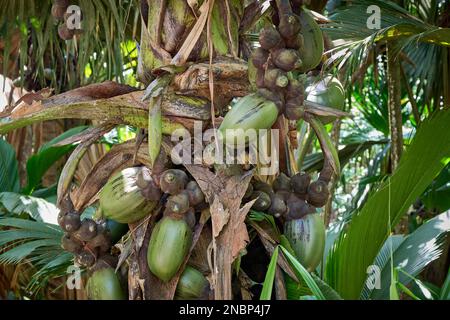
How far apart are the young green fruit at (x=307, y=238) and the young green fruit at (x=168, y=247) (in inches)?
8.6

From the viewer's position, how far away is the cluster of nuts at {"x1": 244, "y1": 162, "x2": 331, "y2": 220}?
1436 mm

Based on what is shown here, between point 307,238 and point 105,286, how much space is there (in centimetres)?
42

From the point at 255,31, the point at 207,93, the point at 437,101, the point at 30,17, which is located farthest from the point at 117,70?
the point at 437,101

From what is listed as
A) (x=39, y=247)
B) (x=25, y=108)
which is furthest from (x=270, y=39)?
(x=39, y=247)

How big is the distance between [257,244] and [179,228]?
208 mm

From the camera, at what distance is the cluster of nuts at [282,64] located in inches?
51.0

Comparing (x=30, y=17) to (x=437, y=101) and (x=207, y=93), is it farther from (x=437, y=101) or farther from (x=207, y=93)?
(x=437, y=101)

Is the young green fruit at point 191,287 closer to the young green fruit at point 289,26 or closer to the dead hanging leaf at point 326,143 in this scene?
the dead hanging leaf at point 326,143

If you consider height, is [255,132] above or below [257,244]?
above

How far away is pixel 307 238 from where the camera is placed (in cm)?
143

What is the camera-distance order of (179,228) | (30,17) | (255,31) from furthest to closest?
(30,17), (255,31), (179,228)

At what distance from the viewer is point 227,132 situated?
4.23ft
